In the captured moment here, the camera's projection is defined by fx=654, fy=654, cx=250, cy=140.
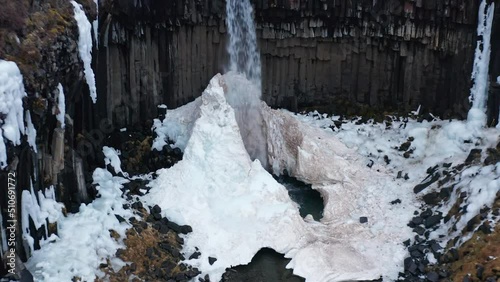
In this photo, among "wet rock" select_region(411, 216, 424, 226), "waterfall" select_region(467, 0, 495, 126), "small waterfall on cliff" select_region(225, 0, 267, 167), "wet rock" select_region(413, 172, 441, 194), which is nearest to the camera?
"wet rock" select_region(411, 216, 424, 226)

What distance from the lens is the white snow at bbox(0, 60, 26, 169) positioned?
13953mm

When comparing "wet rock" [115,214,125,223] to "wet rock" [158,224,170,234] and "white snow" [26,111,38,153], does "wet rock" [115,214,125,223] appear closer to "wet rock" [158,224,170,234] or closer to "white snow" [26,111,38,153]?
"wet rock" [158,224,170,234]

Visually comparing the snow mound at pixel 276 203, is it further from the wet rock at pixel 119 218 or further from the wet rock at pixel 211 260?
the wet rock at pixel 119 218

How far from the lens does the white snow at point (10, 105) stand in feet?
45.8

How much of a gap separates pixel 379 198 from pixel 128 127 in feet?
29.6

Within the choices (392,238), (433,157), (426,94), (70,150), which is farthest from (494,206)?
(70,150)

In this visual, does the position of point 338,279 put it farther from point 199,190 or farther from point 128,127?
point 128,127

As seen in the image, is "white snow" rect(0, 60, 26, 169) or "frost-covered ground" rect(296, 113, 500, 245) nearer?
"white snow" rect(0, 60, 26, 169)

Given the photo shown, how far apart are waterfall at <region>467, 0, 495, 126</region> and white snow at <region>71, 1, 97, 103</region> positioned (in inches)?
502

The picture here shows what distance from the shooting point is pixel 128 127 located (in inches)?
909

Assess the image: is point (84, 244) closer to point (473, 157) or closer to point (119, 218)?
point (119, 218)

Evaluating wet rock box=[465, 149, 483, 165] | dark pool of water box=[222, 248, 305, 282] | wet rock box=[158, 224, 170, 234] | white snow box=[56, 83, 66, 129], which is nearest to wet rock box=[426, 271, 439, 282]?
dark pool of water box=[222, 248, 305, 282]

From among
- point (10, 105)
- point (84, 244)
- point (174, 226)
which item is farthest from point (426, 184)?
point (10, 105)

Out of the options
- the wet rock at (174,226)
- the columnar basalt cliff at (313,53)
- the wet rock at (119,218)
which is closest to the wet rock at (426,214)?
the columnar basalt cliff at (313,53)
